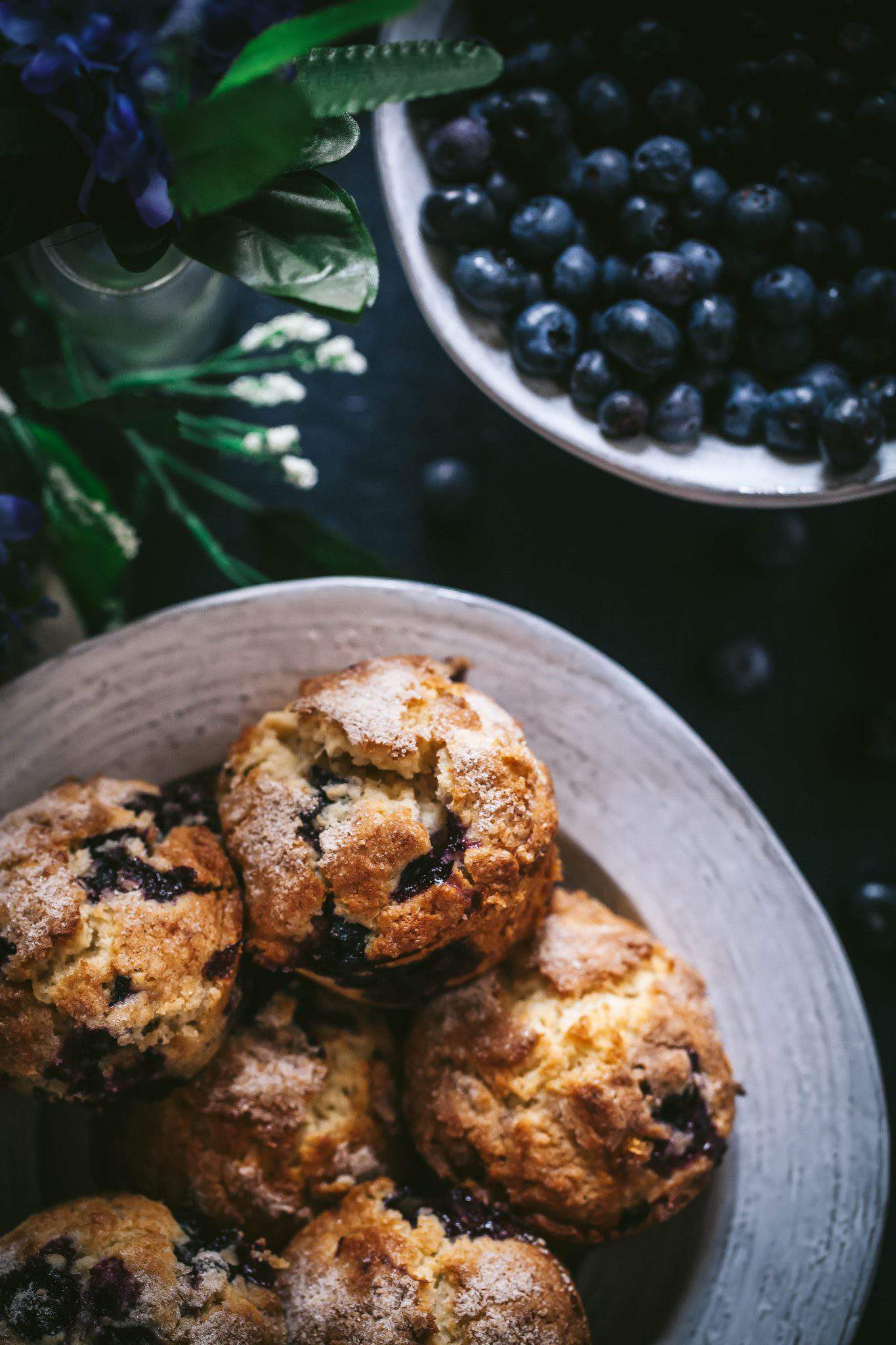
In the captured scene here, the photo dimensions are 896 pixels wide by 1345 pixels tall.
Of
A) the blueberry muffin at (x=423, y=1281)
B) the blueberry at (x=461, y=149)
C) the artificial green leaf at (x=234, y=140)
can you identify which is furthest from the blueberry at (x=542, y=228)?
the blueberry muffin at (x=423, y=1281)

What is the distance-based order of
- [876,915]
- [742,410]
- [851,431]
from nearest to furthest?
[851,431] < [742,410] < [876,915]

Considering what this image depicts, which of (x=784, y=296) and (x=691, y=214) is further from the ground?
(x=691, y=214)

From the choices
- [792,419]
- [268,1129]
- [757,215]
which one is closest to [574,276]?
[757,215]

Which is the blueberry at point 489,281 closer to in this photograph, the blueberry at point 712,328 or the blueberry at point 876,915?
the blueberry at point 712,328

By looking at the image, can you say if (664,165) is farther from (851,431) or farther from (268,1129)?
(268,1129)

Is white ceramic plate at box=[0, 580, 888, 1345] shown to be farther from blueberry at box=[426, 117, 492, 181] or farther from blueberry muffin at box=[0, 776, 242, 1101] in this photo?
blueberry at box=[426, 117, 492, 181]

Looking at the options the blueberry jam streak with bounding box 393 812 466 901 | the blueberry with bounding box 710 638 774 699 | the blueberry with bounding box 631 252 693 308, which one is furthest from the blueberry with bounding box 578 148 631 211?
the blueberry jam streak with bounding box 393 812 466 901

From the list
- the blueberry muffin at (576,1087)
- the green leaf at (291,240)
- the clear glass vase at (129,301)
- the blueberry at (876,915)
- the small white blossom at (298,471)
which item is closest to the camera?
the green leaf at (291,240)
